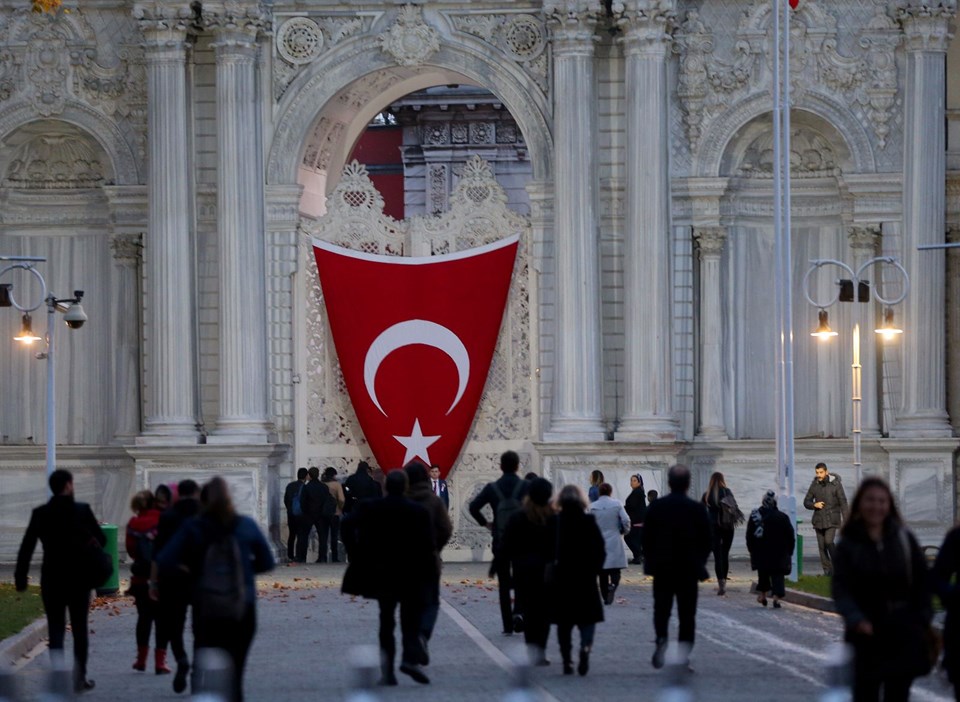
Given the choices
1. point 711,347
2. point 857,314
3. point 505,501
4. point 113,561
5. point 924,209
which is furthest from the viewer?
point 711,347

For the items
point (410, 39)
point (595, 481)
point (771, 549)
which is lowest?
point (771, 549)

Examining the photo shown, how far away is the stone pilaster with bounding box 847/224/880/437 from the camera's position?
39594 mm

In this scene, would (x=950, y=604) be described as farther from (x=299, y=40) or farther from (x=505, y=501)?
(x=299, y=40)

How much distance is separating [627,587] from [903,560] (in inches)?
760

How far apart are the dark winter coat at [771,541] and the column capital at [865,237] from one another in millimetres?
11026

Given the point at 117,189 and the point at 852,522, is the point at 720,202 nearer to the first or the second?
the point at 117,189

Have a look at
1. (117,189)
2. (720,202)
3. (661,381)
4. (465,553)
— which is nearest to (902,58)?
(720,202)

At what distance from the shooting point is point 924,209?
38.7m

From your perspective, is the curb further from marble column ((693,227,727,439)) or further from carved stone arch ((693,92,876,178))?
carved stone arch ((693,92,876,178))

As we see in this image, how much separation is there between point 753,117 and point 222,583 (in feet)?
83.3

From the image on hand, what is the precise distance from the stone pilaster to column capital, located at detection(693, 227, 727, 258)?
221 centimetres

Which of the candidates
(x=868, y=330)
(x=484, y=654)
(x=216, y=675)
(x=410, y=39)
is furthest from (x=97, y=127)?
(x=216, y=675)

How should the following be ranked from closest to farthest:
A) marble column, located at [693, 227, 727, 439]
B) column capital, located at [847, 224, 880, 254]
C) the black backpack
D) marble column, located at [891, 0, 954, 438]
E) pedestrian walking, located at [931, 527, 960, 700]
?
pedestrian walking, located at [931, 527, 960, 700] → the black backpack → marble column, located at [891, 0, 954, 438] → column capital, located at [847, 224, 880, 254] → marble column, located at [693, 227, 727, 439]

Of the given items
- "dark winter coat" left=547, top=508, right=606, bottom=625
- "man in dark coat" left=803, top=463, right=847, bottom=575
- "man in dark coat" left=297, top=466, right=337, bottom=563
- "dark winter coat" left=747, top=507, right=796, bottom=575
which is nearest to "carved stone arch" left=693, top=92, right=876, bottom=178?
"man in dark coat" left=803, top=463, right=847, bottom=575
